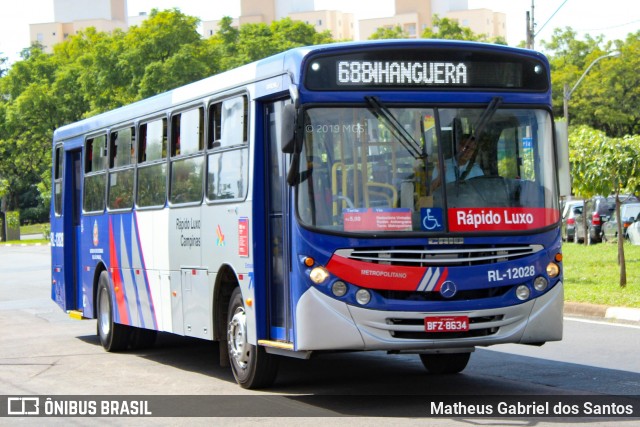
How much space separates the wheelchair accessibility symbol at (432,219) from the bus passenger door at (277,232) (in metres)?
1.17

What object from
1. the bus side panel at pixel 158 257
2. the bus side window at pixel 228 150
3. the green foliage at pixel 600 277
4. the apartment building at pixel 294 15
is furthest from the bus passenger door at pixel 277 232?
the apartment building at pixel 294 15

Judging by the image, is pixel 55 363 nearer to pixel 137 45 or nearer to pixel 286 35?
pixel 137 45

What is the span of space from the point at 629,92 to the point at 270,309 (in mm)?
59730

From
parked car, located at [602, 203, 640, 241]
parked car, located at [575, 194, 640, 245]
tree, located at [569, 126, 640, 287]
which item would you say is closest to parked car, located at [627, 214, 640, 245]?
parked car, located at [602, 203, 640, 241]

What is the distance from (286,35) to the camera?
80188mm

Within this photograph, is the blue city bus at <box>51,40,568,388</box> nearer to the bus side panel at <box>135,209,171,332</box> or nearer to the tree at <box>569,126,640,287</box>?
the bus side panel at <box>135,209,171,332</box>

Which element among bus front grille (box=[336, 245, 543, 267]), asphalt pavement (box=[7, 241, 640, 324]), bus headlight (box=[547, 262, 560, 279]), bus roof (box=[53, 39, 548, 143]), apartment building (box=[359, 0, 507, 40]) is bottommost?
asphalt pavement (box=[7, 241, 640, 324])

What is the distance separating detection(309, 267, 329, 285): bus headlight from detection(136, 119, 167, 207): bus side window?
13.1ft

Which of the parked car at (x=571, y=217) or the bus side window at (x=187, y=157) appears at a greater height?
the bus side window at (x=187, y=157)

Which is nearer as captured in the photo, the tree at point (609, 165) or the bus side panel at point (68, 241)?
the bus side panel at point (68, 241)

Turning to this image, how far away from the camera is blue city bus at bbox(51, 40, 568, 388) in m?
9.27

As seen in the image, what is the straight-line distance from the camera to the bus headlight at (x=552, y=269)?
9.70 metres

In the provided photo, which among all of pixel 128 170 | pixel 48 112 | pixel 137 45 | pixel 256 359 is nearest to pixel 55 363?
pixel 128 170

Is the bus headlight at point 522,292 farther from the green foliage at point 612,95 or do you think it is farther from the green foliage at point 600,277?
the green foliage at point 612,95
